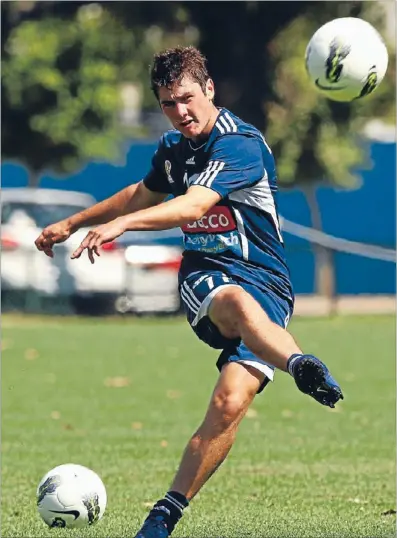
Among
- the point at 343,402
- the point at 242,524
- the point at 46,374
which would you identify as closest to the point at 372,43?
the point at 242,524

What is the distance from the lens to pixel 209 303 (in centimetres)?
667

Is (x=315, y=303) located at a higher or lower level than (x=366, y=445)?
lower

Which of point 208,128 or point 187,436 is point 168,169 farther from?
point 187,436

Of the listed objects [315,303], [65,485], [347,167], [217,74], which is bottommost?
[315,303]

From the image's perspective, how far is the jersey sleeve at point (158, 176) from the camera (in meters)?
7.17

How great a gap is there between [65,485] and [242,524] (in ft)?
3.56

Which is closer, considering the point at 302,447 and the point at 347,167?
the point at 302,447

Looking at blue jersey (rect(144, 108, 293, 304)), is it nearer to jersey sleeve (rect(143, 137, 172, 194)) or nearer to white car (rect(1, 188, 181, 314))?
jersey sleeve (rect(143, 137, 172, 194))

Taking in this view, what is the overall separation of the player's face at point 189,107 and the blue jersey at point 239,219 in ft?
0.24

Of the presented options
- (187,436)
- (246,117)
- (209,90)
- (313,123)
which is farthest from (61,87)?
(209,90)

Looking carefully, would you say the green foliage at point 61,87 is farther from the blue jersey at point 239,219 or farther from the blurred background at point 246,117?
the blue jersey at point 239,219

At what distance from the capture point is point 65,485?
6.85 metres

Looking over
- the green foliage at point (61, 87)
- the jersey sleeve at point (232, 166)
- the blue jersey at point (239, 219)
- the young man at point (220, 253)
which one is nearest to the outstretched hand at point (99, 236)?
the young man at point (220, 253)

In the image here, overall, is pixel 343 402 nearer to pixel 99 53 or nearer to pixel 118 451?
pixel 118 451
